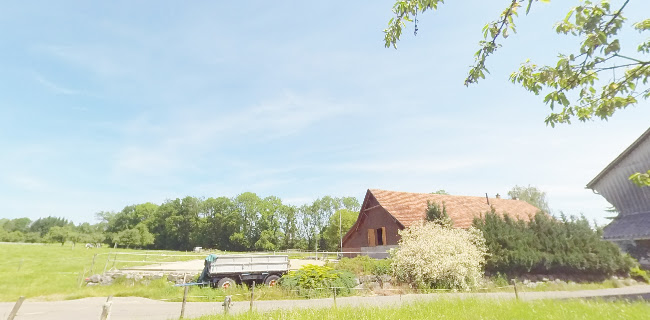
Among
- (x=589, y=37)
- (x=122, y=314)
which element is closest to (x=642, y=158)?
(x=589, y=37)

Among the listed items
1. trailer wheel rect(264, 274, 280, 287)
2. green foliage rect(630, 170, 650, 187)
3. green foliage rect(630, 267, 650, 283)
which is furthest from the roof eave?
trailer wheel rect(264, 274, 280, 287)

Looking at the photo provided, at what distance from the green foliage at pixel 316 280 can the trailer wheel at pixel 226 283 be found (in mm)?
2616

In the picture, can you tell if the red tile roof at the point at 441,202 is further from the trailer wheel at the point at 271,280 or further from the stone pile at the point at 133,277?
the stone pile at the point at 133,277

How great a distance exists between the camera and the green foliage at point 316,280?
1576 centimetres

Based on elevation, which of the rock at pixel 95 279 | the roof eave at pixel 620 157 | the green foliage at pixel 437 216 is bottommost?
the rock at pixel 95 279

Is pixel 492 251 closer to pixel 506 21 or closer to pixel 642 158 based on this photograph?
pixel 642 158

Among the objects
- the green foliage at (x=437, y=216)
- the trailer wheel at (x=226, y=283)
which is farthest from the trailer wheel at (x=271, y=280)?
the green foliage at (x=437, y=216)

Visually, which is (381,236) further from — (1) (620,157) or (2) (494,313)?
(2) (494,313)

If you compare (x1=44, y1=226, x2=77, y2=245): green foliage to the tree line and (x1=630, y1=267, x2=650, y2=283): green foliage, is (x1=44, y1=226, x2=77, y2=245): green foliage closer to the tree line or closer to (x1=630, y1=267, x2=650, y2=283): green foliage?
the tree line

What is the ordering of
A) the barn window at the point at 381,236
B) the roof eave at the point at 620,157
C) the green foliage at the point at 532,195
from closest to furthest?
1. the roof eave at the point at 620,157
2. the barn window at the point at 381,236
3. the green foliage at the point at 532,195

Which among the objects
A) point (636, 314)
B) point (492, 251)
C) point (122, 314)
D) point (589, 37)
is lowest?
point (122, 314)

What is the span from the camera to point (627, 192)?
1697 centimetres

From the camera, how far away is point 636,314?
21.3 ft

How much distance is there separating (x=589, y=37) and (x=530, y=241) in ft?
65.0
